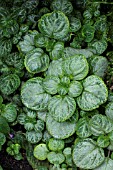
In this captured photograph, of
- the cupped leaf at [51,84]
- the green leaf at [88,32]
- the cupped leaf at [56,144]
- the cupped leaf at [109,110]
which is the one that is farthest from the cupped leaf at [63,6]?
the cupped leaf at [56,144]

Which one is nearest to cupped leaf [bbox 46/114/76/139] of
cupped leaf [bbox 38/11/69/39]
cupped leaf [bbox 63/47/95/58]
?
cupped leaf [bbox 63/47/95/58]

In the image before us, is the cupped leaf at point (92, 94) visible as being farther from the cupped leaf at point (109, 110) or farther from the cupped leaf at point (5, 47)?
the cupped leaf at point (5, 47)

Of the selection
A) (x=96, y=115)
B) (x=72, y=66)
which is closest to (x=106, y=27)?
(x=72, y=66)

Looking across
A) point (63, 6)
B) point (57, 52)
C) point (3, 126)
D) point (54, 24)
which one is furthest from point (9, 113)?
point (63, 6)

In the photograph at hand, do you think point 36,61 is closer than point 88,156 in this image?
No

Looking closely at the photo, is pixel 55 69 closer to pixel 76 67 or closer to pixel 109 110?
pixel 76 67

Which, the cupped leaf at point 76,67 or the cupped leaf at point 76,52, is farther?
the cupped leaf at point 76,52

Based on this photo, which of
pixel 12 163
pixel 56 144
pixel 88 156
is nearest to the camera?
pixel 88 156

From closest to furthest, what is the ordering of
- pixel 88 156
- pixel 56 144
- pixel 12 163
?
pixel 88 156, pixel 56 144, pixel 12 163
